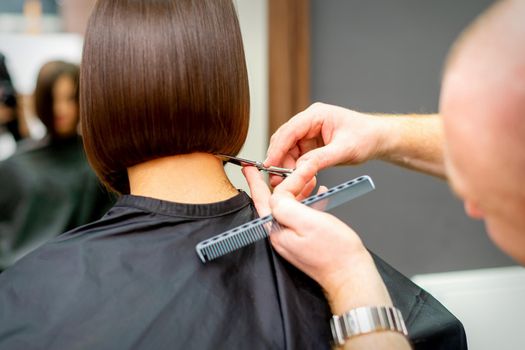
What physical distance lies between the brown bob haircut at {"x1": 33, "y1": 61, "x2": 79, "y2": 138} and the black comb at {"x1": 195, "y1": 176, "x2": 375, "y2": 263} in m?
1.68

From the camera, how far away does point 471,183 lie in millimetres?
565

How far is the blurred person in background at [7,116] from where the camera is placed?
7.08 feet

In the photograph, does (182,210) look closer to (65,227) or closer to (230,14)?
(230,14)

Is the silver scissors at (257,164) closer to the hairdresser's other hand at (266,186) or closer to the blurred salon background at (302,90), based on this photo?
the hairdresser's other hand at (266,186)

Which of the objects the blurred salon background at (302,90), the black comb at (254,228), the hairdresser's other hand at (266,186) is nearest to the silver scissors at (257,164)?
the hairdresser's other hand at (266,186)

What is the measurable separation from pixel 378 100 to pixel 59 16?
1.43 meters

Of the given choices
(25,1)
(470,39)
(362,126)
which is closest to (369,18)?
(362,126)

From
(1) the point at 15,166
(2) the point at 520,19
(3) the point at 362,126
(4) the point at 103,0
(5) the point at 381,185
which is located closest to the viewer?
(2) the point at 520,19

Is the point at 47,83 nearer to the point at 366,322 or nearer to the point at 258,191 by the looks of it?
the point at 258,191

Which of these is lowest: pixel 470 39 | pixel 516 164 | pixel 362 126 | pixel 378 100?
pixel 378 100

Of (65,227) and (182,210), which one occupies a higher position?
(182,210)

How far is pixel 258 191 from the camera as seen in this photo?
3.25ft

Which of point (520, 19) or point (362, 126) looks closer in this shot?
point (520, 19)

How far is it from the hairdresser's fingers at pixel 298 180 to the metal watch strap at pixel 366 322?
23cm
